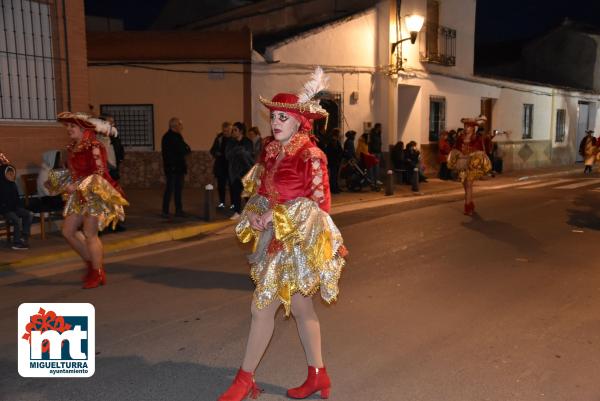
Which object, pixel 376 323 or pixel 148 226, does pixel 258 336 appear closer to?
pixel 376 323

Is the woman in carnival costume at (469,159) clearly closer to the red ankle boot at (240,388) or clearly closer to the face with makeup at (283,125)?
the face with makeup at (283,125)

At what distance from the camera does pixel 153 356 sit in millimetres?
4668

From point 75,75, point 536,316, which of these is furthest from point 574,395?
point 75,75

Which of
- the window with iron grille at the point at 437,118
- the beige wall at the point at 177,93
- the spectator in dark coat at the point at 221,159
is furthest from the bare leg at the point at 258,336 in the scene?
the window with iron grille at the point at 437,118

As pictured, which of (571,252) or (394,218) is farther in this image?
(394,218)

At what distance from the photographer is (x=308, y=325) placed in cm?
392

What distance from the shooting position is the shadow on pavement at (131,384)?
13.1 ft

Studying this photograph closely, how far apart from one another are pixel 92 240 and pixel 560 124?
28689 mm

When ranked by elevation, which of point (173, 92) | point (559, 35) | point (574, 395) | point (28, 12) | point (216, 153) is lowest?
point (574, 395)

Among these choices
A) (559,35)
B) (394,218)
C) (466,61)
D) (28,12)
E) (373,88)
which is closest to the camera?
(28,12)

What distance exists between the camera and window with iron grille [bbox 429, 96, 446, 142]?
21.9m

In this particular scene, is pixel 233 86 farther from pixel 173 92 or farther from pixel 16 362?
pixel 16 362

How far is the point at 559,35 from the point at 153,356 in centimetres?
3356

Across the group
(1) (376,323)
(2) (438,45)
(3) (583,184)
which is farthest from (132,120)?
(3) (583,184)
